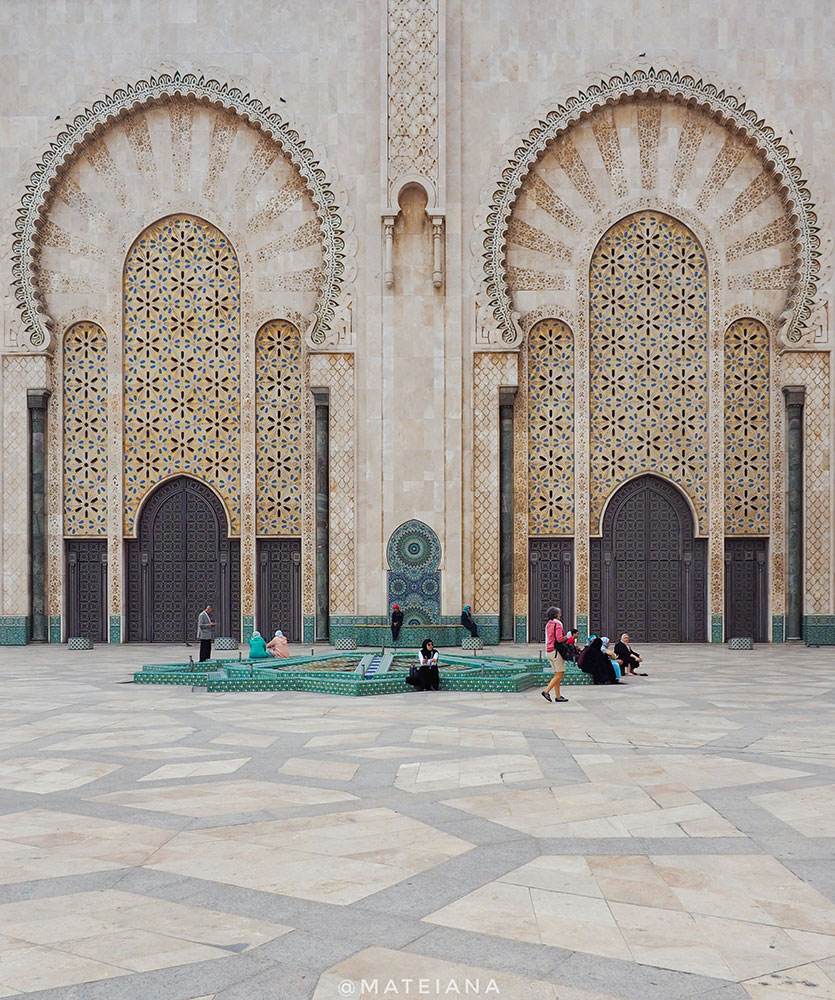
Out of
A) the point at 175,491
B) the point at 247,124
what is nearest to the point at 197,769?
the point at 175,491

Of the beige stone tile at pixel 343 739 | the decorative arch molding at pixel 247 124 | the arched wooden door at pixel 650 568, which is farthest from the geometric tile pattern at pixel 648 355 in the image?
the beige stone tile at pixel 343 739

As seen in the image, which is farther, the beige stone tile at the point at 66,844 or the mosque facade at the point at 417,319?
the mosque facade at the point at 417,319

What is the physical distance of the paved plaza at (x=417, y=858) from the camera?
2.14 metres

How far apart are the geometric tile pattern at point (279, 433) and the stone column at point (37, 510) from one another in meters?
2.29

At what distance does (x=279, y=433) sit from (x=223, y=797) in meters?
8.14

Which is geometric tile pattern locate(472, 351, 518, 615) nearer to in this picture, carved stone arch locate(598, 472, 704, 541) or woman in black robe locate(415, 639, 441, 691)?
carved stone arch locate(598, 472, 704, 541)

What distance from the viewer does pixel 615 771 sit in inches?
167

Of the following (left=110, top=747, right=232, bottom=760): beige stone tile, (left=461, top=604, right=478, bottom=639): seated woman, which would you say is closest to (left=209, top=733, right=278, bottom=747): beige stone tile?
(left=110, top=747, right=232, bottom=760): beige stone tile

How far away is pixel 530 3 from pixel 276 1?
273cm

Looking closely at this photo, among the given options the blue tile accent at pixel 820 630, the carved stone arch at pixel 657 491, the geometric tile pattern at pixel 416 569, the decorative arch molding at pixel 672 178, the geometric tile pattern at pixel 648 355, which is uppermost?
the decorative arch molding at pixel 672 178

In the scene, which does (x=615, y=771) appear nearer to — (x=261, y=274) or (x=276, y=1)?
(x=261, y=274)

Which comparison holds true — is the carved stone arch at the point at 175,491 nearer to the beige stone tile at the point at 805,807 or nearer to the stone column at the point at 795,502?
the stone column at the point at 795,502

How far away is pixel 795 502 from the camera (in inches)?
443

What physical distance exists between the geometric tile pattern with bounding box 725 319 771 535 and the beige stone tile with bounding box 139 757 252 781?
8.21 meters
